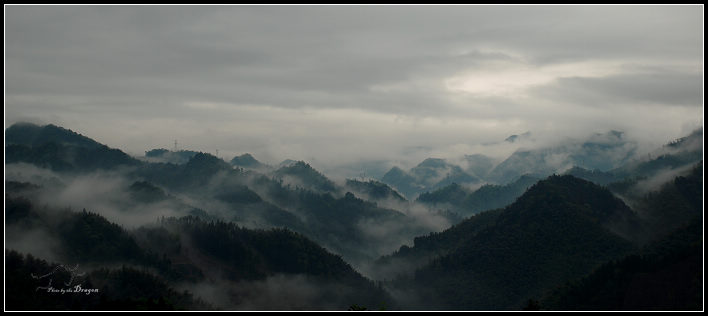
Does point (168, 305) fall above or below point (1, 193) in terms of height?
below

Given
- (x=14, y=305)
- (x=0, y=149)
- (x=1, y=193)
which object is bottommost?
(x=14, y=305)
